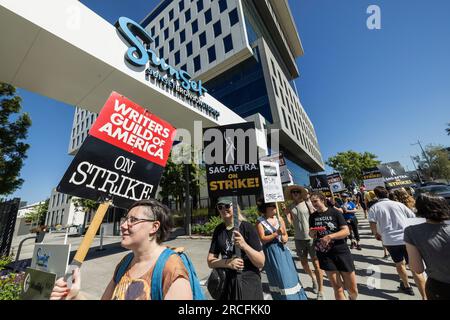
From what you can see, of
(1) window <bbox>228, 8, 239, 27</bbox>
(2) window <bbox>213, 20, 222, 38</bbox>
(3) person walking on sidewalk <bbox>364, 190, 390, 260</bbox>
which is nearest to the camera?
(3) person walking on sidewalk <bbox>364, 190, 390, 260</bbox>

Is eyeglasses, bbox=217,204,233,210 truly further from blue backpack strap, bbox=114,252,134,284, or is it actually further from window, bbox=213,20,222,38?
window, bbox=213,20,222,38

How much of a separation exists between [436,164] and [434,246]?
5841cm

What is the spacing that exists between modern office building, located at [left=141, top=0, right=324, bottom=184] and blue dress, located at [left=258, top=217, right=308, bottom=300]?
18.3 metres

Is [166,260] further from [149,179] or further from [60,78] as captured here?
[60,78]

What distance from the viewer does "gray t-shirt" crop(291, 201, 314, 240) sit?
14.1 feet

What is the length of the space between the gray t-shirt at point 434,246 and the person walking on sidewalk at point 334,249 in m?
1.00

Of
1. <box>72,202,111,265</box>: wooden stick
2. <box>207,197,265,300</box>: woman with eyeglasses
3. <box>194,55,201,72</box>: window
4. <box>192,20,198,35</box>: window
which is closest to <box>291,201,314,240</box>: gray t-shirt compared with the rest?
<box>207,197,265,300</box>: woman with eyeglasses

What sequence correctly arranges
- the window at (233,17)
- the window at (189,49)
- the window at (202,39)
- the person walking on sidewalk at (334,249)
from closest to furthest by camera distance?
1. the person walking on sidewalk at (334,249)
2. the window at (233,17)
3. the window at (202,39)
4. the window at (189,49)

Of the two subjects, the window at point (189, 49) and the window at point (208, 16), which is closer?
the window at point (208, 16)

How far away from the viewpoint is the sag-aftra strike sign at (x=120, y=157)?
6.00 ft

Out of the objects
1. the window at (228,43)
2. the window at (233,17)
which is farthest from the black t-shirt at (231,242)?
the window at (233,17)

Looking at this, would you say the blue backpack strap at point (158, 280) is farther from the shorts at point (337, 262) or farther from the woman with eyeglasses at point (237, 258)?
the shorts at point (337, 262)

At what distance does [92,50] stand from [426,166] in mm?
63964
